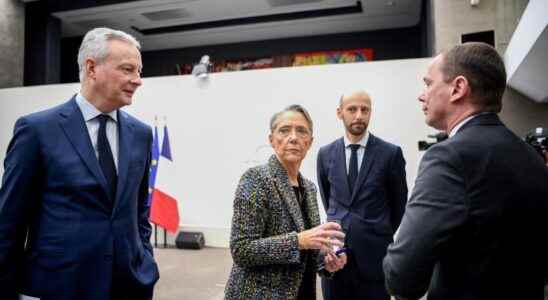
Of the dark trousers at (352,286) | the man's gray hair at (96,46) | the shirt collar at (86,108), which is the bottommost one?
the dark trousers at (352,286)

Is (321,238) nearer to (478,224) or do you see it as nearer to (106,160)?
(478,224)

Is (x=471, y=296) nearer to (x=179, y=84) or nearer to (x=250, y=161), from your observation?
(x=250, y=161)

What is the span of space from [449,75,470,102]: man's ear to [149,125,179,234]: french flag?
516 cm

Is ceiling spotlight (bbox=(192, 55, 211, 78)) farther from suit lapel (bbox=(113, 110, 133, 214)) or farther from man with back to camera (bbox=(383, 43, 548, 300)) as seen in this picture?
man with back to camera (bbox=(383, 43, 548, 300))

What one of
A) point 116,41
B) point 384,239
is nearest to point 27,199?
point 116,41

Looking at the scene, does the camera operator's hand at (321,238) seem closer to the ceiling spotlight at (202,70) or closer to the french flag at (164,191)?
the french flag at (164,191)

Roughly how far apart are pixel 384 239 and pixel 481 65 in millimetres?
1207

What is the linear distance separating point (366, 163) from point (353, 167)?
84 millimetres

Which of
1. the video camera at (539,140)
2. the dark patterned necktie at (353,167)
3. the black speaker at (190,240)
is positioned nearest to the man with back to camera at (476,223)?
the dark patterned necktie at (353,167)

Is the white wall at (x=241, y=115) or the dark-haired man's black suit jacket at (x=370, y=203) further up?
the white wall at (x=241, y=115)

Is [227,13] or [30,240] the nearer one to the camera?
[30,240]

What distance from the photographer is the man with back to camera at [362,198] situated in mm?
1928

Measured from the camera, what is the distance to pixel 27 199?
1220 mm

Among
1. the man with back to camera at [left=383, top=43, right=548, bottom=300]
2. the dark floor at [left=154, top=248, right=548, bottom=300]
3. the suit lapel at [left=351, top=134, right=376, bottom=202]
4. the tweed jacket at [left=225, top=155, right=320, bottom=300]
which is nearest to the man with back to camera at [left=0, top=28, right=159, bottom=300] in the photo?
the tweed jacket at [left=225, top=155, right=320, bottom=300]
